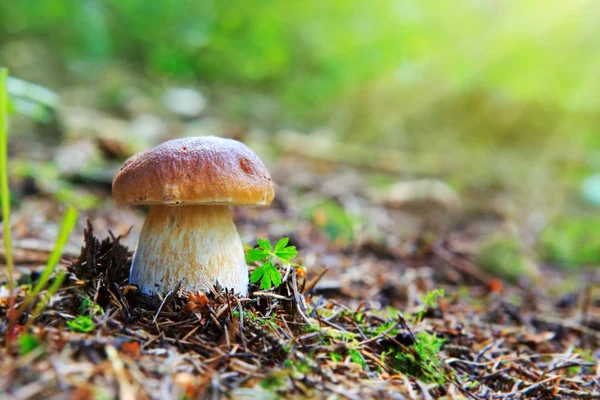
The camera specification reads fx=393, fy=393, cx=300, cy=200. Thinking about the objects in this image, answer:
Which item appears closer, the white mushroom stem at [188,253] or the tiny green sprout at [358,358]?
the tiny green sprout at [358,358]

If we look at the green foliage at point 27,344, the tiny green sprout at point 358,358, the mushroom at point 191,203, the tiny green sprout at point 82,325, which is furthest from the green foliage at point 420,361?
the green foliage at point 27,344

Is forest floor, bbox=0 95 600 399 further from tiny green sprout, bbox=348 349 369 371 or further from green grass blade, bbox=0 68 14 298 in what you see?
green grass blade, bbox=0 68 14 298

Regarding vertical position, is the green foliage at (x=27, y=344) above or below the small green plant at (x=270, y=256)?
below

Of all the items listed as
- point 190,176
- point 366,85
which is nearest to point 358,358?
point 190,176

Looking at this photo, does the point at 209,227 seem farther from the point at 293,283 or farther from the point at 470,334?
the point at 470,334

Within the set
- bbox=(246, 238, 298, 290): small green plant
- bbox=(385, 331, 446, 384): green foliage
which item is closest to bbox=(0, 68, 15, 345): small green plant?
bbox=(246, 238, 298, 290): small green plant

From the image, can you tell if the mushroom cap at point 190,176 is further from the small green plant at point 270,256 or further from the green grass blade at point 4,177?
the green grass blade at point 4,177
